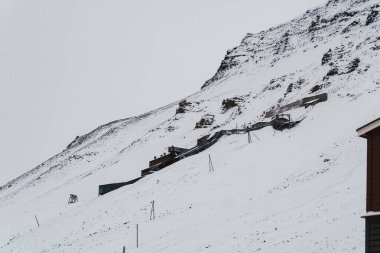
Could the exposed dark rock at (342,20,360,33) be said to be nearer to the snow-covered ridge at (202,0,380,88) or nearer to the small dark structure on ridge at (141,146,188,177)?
the snow-covered ridge at (202,0,380,88)

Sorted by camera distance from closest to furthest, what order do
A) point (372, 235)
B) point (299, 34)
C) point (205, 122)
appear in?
1. point (372, 235)
2. point (205, 122)
3. point (299, 34)

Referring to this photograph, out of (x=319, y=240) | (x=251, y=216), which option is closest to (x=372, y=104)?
(x=251, y=216)

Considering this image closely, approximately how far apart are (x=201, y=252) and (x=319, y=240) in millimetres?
5568

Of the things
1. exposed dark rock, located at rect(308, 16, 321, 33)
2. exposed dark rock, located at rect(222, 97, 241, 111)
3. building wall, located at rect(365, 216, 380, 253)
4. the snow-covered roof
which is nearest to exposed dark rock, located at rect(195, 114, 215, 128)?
exposed dark rock, located at rect(222, 97, 241, 111)

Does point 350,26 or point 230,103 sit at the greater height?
point 350,26

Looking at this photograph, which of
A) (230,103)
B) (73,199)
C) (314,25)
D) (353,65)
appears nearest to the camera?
(73,199)

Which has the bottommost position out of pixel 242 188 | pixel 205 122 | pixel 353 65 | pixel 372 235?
pixel 372 235

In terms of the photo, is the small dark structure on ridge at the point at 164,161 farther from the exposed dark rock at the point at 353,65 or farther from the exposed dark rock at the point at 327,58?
the exposed dark rock at the point at 327,58

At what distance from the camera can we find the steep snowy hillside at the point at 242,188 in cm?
2336

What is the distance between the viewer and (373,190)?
16969 millimetres

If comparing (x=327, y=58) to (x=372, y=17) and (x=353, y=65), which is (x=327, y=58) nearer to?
(x=353, y=65)

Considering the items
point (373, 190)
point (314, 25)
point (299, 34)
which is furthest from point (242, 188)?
point (299, 34)

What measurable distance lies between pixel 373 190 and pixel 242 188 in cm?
1596

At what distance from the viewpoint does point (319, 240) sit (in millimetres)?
20109
